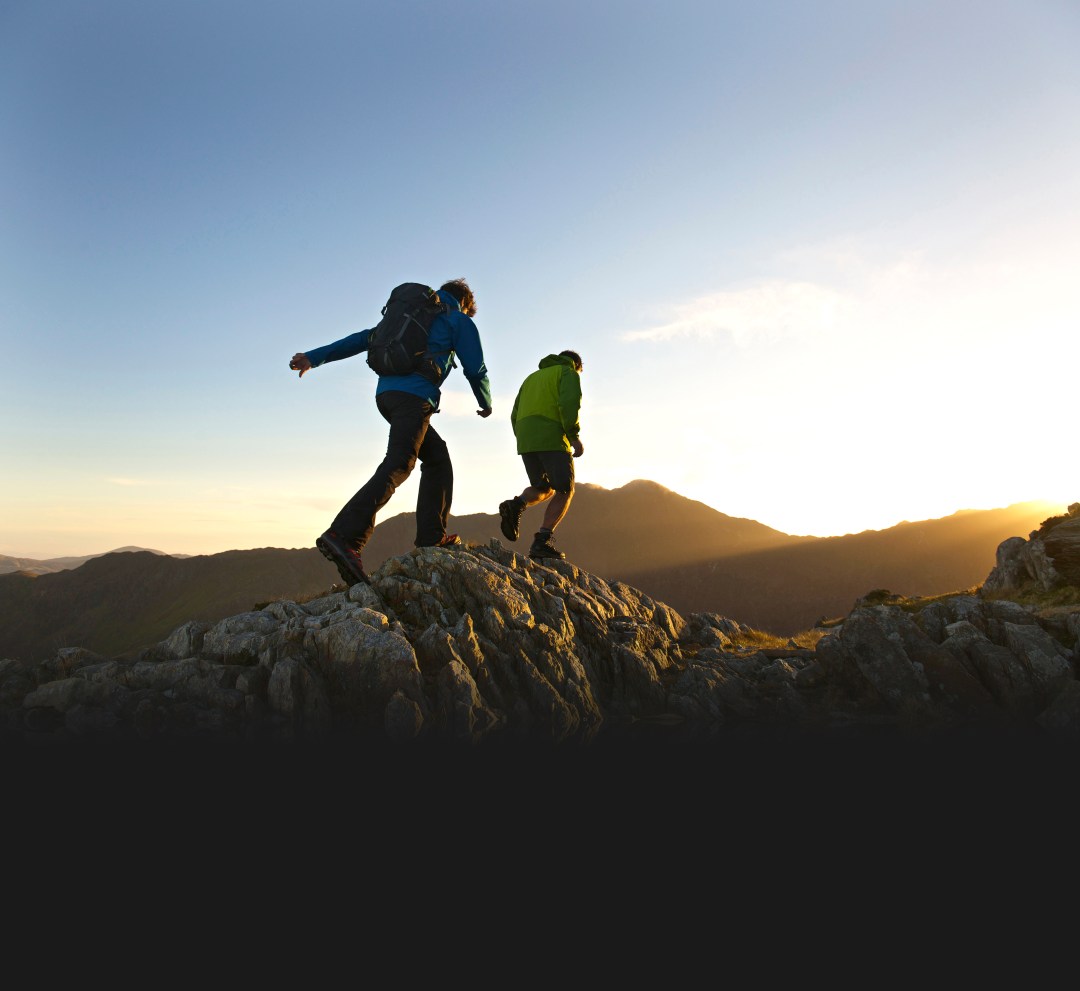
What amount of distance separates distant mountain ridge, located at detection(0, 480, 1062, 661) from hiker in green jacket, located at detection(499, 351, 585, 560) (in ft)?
227

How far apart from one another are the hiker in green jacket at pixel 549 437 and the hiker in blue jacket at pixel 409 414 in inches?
89.8

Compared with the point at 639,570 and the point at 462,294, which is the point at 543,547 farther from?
the point at 639,570

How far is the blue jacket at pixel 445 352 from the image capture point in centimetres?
1097

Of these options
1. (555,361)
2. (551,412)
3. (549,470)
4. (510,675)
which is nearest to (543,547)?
(549,470)

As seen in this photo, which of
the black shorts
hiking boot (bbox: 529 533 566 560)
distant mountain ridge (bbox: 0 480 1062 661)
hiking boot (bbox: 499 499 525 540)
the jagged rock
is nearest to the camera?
hiking boot (bbox: 499 499 525 540)

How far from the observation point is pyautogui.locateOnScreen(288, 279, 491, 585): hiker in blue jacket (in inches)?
412

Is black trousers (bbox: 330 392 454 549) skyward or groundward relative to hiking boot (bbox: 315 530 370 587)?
skyward

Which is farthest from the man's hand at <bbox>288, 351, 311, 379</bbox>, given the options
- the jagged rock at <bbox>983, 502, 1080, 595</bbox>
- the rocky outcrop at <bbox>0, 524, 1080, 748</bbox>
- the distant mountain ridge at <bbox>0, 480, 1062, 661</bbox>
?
the distant mountain ridge at <bbox>0, 480, 1062, 661</bbox>

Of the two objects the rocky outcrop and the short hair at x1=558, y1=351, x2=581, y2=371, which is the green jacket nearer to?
the short hair at x1=558, y1=351, x2=581, y2=371

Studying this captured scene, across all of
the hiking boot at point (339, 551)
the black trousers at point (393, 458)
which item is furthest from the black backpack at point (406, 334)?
the hiking boot at point (339, 551)

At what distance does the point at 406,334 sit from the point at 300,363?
1.73 m

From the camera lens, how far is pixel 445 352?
11109mm

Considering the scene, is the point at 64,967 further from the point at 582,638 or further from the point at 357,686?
the point at 582,638

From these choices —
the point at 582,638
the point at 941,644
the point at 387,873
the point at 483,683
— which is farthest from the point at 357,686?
the point at 941,644
